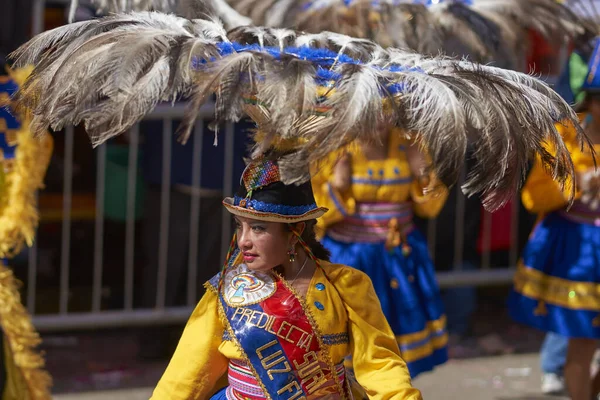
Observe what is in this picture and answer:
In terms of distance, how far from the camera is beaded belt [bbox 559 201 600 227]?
4836 mm

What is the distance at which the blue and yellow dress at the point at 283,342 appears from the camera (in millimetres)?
3121

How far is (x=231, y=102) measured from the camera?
2648mm

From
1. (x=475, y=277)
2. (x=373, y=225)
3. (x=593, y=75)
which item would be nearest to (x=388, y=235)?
(x=373, y=225)

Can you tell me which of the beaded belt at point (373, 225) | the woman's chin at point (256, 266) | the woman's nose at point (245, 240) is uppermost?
the woman's nose at point (245, 240)

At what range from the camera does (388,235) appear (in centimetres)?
463

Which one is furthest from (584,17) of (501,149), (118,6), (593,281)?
(501,149)

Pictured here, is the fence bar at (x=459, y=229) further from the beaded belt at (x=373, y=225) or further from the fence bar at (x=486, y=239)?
the beaded belt at (x=373, y=225)

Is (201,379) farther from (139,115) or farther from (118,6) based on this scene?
(118,6)

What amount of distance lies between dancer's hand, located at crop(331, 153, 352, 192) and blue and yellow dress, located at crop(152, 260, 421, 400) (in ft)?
4.27

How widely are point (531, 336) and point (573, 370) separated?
5.62 ft

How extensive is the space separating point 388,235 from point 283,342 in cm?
160

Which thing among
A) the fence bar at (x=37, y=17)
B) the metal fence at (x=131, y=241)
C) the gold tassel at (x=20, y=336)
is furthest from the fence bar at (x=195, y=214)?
the gold tassel at (x=20, y=336)

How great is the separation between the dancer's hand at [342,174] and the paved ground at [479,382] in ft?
5.00

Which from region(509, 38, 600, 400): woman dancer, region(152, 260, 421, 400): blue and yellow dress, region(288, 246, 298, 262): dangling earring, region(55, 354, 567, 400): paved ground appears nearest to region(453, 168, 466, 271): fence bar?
region(55, 354, 567, 400): paved ground
